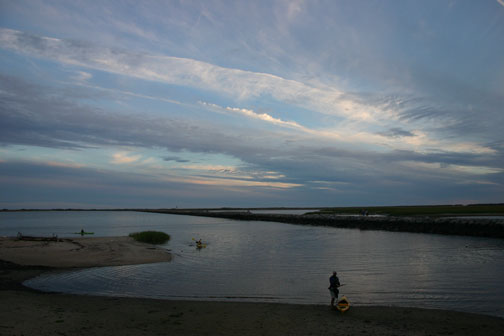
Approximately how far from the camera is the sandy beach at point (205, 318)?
1220 cm

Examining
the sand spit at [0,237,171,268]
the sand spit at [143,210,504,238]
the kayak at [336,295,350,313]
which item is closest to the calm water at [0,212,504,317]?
the kayak at [336,295,350,313]

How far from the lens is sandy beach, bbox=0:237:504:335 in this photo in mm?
12195

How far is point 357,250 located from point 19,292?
30230 mm

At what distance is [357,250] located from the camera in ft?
121

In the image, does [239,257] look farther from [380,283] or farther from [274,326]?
[274,326]

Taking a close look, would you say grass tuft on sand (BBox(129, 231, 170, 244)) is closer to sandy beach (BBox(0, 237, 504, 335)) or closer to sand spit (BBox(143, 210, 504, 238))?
sandy beach (BBox(0, 237, 504, 335))

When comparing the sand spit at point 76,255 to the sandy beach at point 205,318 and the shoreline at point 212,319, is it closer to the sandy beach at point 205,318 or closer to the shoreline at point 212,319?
the sandy beach at point 205,318

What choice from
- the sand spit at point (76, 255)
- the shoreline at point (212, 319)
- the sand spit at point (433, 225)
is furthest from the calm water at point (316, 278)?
the sand spit at point (433, 225)

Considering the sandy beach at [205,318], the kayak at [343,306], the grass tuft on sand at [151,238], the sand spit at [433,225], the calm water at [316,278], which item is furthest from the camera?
the sand spit at [433,225]

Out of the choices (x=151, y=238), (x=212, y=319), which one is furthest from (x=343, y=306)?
(x=151, y=238)

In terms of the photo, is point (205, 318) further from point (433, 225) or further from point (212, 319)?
point (433, 225)

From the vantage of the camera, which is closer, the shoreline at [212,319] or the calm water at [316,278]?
the shoreline at [212,319]

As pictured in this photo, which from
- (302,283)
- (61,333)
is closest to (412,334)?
(302,283)

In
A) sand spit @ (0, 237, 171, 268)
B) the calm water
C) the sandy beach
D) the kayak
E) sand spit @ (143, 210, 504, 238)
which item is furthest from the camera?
sand spit @ (143, 210, 504, 238)
